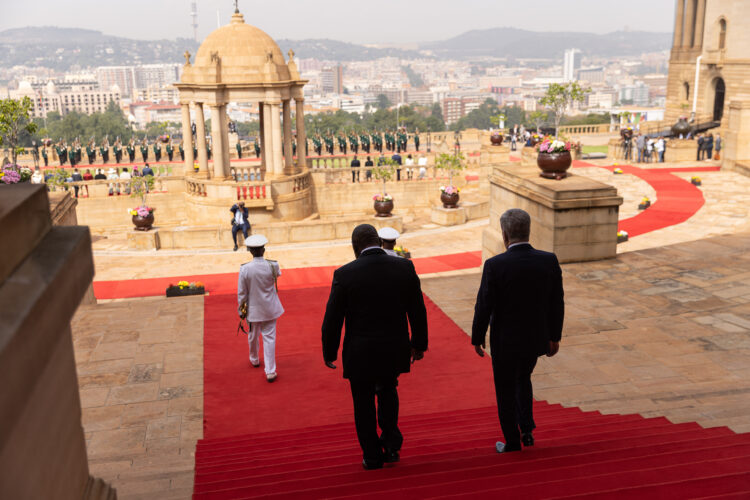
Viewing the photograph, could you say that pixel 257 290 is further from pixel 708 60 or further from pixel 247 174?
pixel 708 60

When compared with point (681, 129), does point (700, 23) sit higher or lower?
higher

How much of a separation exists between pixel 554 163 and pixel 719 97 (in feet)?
146

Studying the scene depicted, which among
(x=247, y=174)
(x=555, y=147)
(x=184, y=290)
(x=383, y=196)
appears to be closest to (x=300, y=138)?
(x=247, y=174)

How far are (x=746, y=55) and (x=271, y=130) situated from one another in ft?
116

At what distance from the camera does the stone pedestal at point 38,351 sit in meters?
2.38

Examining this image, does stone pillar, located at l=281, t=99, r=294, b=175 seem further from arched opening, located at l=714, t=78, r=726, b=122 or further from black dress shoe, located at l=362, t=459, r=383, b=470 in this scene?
arched opening, located at l=714, t=78, r=726, b=122

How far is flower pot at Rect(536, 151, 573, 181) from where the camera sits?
1317cm

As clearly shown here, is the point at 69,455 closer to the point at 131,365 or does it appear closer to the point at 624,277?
the point at 131,365

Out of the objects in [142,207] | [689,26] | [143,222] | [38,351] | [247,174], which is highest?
[689,26]

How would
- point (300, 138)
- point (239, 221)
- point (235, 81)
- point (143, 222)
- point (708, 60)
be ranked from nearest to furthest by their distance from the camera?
point (239, 221)
point (143, 222)
point (235, 81)
point (300, 138)
point (708, 60)

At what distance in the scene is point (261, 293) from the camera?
8.38 m

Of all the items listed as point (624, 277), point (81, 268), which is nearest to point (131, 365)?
point (81, 268)

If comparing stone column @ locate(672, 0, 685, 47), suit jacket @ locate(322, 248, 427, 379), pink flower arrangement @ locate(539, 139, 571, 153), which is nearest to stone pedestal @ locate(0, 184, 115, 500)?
suit jacket @ locate(322, 248, 427, 379)

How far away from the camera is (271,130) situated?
27.0 metres
